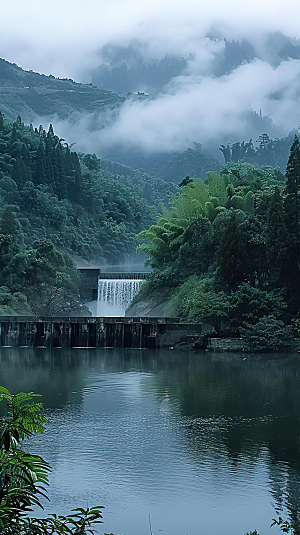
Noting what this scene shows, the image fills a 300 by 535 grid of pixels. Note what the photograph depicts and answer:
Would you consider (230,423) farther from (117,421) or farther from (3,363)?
(3,363)

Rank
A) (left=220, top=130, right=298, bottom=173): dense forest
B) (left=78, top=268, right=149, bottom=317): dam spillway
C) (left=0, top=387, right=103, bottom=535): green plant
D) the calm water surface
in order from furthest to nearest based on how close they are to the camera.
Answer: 1. (left=220, top=130, right=298, bottom=173): dense forest
2. (left=78, top=268, right=149, bottom=317): dam spillway
3. the calm water surface
4. (left=0, top=387, right=103, bottom=535): green plant

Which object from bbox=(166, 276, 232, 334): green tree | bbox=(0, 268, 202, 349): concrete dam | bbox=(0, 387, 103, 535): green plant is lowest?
bbox=(0, 387, 103, 535): green plant

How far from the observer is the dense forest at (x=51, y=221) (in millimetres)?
50938

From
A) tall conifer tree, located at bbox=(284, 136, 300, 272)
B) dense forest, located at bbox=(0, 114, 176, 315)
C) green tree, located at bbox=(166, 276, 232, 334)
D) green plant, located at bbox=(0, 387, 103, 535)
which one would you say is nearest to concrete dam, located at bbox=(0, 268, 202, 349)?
green tree, located at bbox=(166, 276, 232, 334)

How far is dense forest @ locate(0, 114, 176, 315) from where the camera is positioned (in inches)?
2005

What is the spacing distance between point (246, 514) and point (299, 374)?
56.1ft

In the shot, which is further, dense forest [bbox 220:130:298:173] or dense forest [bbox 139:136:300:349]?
dense forest [bbox 220:130:298:173]

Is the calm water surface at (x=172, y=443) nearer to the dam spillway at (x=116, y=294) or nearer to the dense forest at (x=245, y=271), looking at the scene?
the dense forest at (x=245, y=271)

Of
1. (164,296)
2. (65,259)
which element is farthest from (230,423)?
→ (65,259)

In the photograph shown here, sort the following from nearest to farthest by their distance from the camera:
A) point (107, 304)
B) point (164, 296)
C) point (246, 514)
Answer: point (246, 514)
point (164, 296)
point (107, 304)

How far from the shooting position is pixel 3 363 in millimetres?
32594

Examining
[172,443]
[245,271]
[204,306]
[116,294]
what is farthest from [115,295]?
[172,443]

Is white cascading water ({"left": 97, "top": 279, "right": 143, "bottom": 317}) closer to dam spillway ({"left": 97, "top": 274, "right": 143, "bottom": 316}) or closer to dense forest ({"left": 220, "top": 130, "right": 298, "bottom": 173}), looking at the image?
dam spillway ({"left": 97, "top": 274, "right": 143, "bottom": 316})

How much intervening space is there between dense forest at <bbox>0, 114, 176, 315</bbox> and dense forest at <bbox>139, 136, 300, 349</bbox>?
8875 mm
